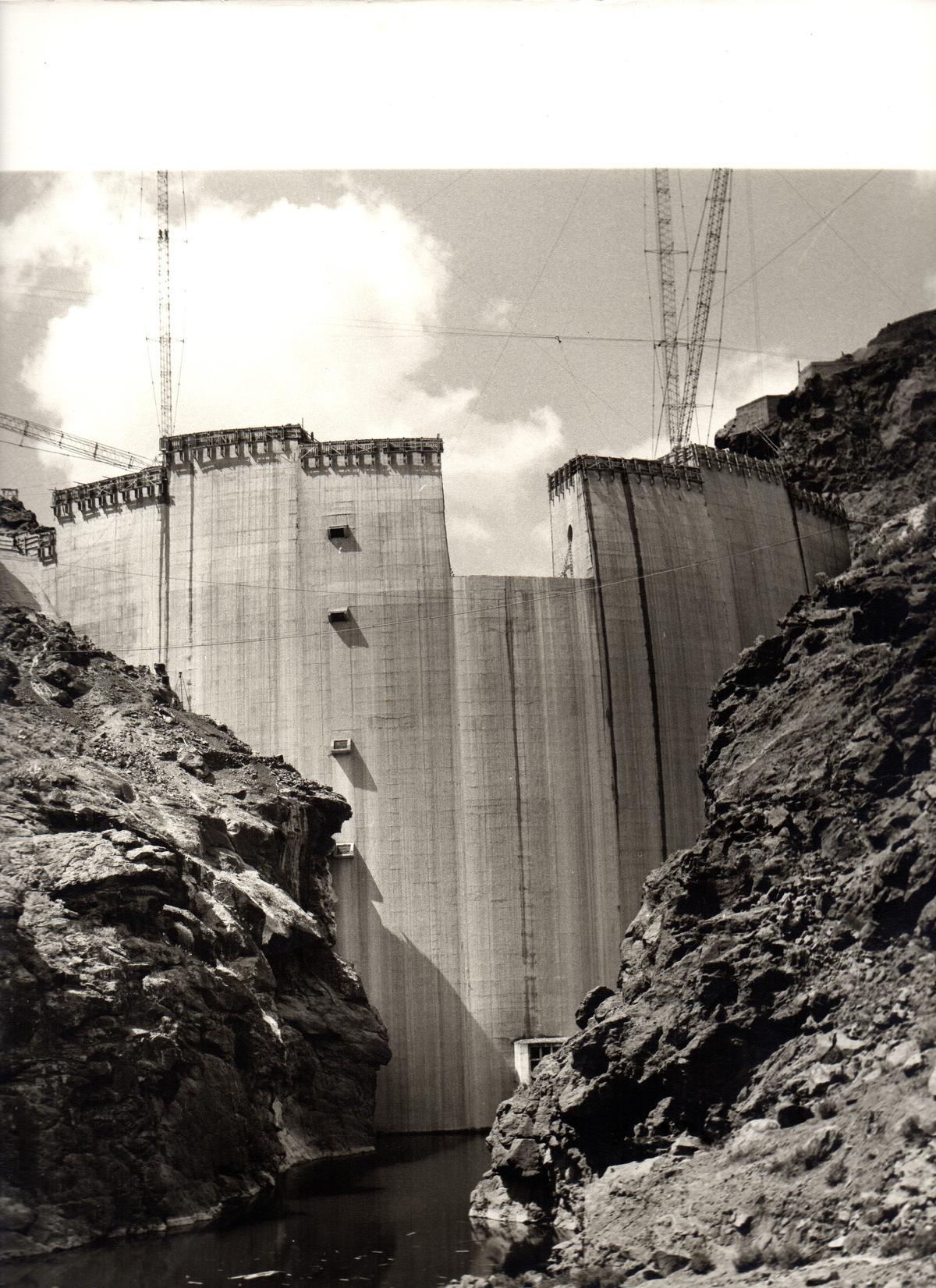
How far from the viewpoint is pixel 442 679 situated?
187ft

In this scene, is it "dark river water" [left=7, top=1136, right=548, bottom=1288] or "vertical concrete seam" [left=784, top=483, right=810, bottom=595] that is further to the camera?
"vertical concrete seam" [left=784, top=483, right=810, bottom=595]

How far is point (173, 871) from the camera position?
39.2 metres

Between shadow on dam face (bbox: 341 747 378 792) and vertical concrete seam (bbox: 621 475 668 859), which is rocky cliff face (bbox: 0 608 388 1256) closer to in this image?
shadow on dam face (bbox: 341 747 378 792)

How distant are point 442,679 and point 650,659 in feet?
27.3

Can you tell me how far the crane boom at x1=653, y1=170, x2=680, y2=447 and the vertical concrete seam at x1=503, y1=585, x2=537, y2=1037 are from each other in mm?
15234

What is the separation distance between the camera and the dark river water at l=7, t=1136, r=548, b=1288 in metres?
29.5

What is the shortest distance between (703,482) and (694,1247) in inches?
1680

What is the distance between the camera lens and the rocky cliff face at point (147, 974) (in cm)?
3359

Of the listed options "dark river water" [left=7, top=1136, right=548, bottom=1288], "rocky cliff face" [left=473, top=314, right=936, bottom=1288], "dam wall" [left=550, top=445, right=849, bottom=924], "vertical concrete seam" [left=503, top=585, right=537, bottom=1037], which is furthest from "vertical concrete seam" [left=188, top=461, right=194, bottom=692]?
"rocky cliff face" [left=473, top=314, right=936, bottom=1288]

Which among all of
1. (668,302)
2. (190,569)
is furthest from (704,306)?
(190,569)

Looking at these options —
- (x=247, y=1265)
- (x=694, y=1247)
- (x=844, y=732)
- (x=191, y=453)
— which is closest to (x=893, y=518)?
(x=844, y=732)

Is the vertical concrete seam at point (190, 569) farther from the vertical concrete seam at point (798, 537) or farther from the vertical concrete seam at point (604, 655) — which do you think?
the vertical concrete seam at point (798, 537)

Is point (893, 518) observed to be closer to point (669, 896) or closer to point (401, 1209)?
point (669, 896)

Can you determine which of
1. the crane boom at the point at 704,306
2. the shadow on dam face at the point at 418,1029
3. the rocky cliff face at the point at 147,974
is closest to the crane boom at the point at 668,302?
the crane boom at the point at 704,306
